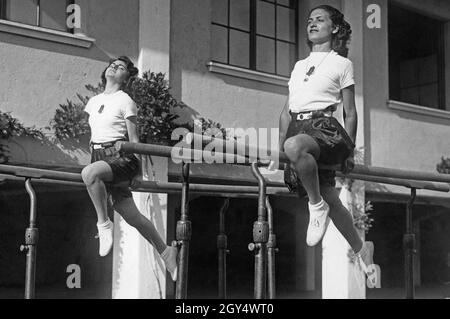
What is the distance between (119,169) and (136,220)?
311 millimetres

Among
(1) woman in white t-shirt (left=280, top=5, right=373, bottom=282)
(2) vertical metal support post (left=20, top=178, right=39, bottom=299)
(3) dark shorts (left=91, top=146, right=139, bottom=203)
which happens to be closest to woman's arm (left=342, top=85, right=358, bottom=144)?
(1) woman in white t-shirt (left=280, top=5, right=373, bottom=282)

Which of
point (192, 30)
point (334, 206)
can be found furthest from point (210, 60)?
point (334, 206)

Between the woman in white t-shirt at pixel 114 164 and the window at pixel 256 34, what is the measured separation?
4.56 metres

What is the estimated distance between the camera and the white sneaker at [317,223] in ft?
10.00

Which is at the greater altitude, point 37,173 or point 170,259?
point 37,173

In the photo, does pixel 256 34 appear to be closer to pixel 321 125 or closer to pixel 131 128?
pixel 131 128

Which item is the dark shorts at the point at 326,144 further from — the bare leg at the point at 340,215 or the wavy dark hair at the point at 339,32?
the wavy dark hair at the point at 339,32

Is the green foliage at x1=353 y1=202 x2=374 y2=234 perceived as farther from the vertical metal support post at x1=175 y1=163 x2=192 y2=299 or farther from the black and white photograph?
the vertical metal support post at x1=175 y1=163 x2=192 y2=299

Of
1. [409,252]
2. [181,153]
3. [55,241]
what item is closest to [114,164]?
[181,153]

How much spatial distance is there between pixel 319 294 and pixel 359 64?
3395 mm

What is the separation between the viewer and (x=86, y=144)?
6969mm

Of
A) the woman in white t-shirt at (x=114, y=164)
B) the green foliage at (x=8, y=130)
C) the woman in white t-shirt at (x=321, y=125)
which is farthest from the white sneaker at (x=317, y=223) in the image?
the green foliage at (x=8, y=130)

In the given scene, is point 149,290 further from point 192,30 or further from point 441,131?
point 441,131

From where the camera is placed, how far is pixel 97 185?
11.5ft
